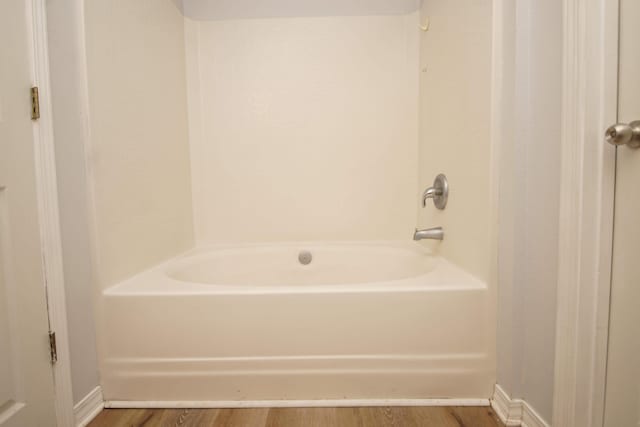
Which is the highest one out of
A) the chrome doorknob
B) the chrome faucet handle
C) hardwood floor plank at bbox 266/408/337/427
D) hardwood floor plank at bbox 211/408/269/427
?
the chrome doorknob

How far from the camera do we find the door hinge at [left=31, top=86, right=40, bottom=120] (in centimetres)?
98

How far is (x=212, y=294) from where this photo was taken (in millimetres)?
1211

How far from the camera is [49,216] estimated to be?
40.3 inches

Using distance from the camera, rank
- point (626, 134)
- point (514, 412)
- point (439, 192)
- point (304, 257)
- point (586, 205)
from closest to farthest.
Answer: point (626, 134) < point (586, 205) < point (514, 412) < point (439, 192) < point (304, 257)

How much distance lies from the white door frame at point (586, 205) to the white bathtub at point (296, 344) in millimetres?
330

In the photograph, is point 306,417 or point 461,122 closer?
point 306,417

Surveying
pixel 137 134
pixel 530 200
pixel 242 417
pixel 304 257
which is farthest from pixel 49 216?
pixel 530 200

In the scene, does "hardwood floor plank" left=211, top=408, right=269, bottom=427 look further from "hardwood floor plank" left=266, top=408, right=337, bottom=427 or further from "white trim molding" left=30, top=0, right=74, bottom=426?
"white trim molding" left=30, top=0, right=74, bottom=426

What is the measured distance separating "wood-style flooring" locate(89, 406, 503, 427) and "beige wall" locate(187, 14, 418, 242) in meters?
1.08

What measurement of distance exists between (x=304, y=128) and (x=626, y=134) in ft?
5.26

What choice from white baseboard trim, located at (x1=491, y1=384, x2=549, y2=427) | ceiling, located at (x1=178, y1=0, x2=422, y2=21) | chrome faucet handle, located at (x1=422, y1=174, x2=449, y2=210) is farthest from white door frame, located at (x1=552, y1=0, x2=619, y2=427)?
ceiling, located at (x1=178, y1=0, x2=422, y2=21)

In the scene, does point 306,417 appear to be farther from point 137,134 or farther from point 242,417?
point 137,134

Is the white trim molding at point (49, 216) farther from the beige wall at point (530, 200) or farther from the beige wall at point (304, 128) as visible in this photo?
the beige wall at point (530, 200)

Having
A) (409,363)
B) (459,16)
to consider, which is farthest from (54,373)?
(459,16)
